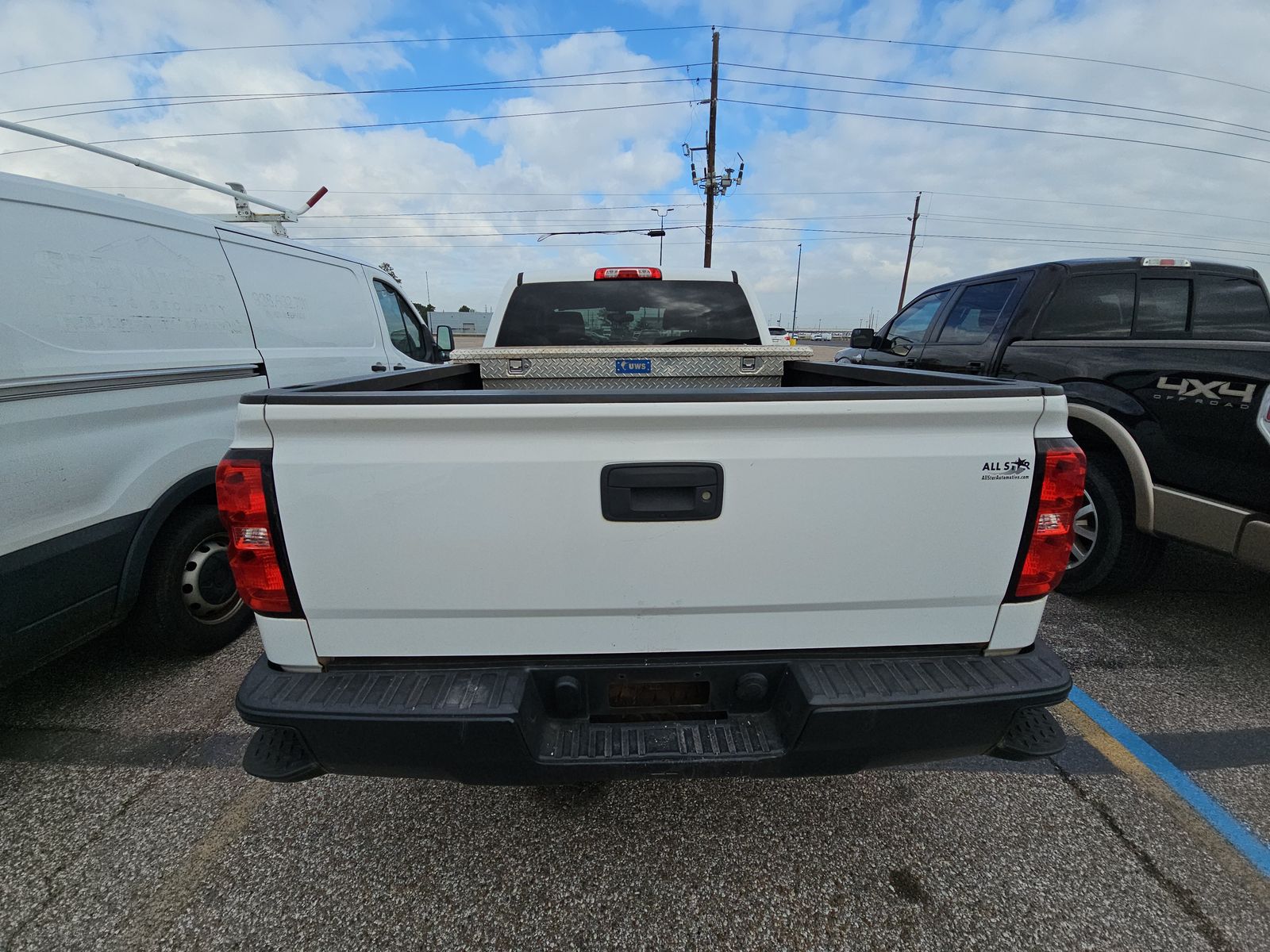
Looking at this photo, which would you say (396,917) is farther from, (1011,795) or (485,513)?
(1011,795)

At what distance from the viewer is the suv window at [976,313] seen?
4594 millimetres

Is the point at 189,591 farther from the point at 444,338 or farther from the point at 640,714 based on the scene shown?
the point at 444,338

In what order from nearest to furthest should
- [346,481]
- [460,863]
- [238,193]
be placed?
[346,481]
[460,863]
[238,193]

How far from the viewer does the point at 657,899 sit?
1.75 meters

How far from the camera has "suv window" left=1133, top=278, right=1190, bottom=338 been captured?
421 cm

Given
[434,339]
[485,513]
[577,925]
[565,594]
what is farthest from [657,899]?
[434,339]

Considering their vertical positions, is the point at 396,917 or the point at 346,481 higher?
the point at 346,481

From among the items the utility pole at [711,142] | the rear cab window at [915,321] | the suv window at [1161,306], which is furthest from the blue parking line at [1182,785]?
the utility pole at [711,142]

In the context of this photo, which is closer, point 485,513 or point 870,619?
point 485,513

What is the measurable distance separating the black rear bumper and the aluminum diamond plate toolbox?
224cm

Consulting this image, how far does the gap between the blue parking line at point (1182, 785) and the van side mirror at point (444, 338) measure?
6138 millimetres

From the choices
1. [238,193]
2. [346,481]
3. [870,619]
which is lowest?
[870,619]

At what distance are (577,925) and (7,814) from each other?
7.45ft

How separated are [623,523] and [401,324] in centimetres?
526
